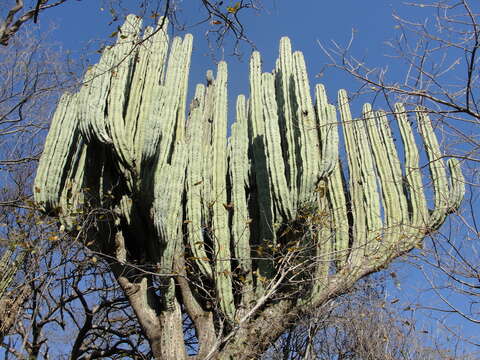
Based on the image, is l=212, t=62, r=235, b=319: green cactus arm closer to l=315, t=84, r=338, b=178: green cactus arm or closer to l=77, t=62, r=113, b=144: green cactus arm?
l=315, t=84, r=338, b=178: green cactus arm

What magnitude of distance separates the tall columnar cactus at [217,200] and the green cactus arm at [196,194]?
0.05ft

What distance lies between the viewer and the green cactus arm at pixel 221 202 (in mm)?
5586

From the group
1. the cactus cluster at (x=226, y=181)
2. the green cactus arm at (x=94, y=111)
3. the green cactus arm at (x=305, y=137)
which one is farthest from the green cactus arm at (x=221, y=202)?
the green cactus arm at (x=94, y=111)

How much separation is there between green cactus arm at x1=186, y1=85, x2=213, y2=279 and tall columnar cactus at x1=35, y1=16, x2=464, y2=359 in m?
0.01

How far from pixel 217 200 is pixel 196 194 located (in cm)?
30

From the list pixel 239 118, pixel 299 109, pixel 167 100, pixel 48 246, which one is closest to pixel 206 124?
pixel 239 118

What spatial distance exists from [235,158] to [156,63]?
1620 mm

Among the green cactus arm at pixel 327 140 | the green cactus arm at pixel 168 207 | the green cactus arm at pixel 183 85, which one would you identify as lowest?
the green cactus arm at pixel 168 207

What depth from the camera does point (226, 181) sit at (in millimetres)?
6527

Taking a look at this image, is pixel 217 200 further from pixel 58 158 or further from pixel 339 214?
pixel 58 158

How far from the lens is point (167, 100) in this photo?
6113mm

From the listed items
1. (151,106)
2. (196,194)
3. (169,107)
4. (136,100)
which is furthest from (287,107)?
(136,100)

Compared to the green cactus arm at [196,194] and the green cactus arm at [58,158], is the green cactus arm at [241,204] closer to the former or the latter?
the green cactus arm at [196,194]

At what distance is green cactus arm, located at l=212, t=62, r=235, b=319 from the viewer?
5.59m
